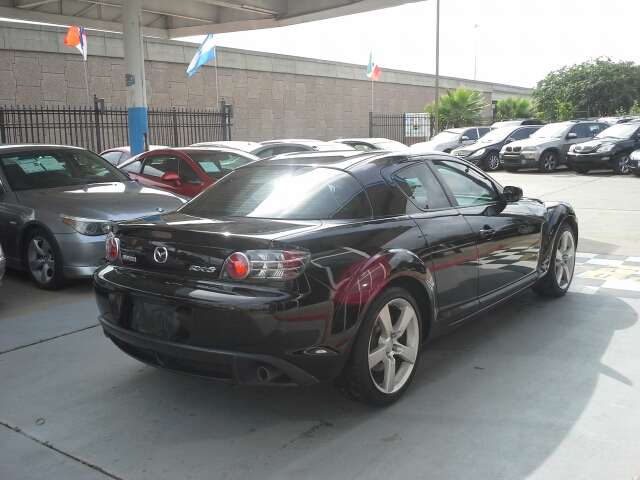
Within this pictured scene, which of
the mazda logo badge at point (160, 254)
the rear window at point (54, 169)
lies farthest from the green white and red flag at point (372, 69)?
the mazda logo badge at point (160, 254)

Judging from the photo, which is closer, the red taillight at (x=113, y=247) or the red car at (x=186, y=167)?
the red taillight at (x=113, y=247)

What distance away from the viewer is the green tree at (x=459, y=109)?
34.8m

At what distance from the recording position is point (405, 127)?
35750 mm

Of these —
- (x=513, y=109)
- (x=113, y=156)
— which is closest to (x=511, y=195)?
(x=113, y=156)

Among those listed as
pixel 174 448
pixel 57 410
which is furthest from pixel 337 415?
pixel 57 410

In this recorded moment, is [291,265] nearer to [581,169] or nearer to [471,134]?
[581,169]

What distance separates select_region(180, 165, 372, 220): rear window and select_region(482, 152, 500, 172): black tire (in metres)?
19.9

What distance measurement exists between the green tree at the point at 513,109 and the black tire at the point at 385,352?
135ft

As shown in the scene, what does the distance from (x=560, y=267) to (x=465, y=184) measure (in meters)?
1.64

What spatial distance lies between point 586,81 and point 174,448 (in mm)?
40988

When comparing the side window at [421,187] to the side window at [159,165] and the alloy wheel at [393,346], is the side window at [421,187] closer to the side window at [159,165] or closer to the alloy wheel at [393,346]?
the alloy wheel at [393,346]

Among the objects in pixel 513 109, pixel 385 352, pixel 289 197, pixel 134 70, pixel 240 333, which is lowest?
pixel 385 352

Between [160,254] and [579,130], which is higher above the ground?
[579,130]

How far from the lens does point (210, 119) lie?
25.7 meters
